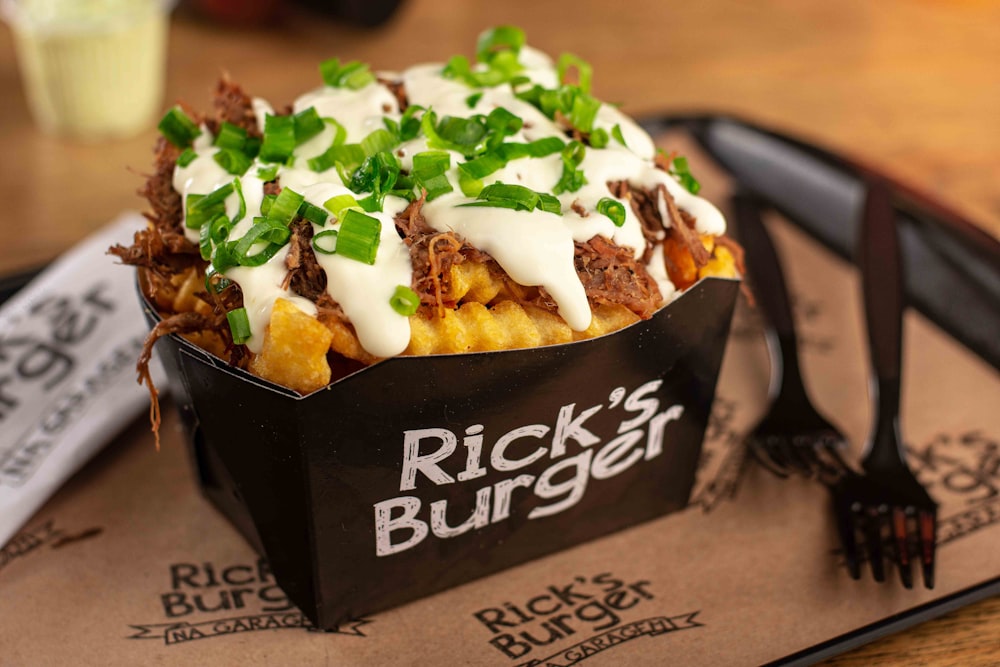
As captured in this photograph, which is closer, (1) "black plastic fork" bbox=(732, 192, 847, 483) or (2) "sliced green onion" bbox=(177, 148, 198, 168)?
(2) "sliced green onion" bbox=(177, 148, 198, 168)

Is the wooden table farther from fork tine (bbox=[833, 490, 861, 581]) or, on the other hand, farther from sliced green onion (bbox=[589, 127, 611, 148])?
sliced green onion (bbox=[589, 127, 611, 148])

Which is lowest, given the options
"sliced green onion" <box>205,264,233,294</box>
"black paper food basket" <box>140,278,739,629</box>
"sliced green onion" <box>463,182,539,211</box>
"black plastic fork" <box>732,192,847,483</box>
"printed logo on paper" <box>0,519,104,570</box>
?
"printed logo on paper" <box>0,519,104,570</box>

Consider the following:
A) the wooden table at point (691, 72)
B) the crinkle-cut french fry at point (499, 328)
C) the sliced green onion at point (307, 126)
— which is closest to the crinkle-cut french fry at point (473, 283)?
the crinkle-cut french fry at point (499, 328)

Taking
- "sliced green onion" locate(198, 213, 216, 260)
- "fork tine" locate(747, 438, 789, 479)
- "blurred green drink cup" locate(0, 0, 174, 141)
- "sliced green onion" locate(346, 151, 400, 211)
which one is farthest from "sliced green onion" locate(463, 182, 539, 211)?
"blurred green drink cup" locate(0, 0, 174, 141)

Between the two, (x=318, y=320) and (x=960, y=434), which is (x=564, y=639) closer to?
(x=318, y=320)

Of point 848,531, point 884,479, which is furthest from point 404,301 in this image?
point 884,479

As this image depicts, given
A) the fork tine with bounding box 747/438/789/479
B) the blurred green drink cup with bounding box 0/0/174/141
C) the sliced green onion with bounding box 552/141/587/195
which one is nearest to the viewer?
the sliced green onion with bounding box 552/141/587/195

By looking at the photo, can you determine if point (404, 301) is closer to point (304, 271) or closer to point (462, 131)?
point (304, 271)
